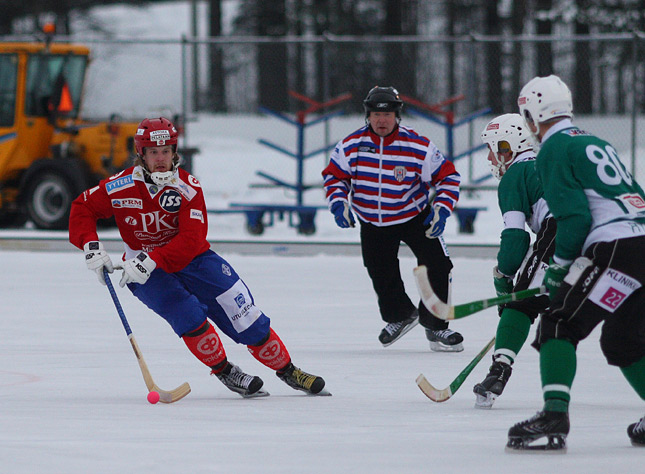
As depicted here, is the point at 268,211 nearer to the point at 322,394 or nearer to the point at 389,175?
the point at 389,175

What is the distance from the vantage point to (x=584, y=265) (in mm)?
4156

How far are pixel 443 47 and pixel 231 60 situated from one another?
399 cm

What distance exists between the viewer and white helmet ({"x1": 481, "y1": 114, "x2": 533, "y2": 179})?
5.29m

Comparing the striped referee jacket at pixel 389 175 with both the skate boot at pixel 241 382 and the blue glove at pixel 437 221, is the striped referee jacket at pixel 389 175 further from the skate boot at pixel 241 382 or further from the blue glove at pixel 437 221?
the skate boot at pixel 241 382

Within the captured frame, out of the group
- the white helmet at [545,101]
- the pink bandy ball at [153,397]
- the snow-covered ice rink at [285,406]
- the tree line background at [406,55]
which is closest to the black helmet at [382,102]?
the snow-covered ice rink at [285,406]

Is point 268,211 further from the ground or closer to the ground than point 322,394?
closer to the ground

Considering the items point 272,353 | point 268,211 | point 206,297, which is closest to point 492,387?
point 272,353

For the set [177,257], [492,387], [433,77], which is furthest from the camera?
[433,77]

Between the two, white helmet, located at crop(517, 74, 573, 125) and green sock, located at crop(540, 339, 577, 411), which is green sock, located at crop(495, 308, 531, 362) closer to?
green sock, located at crop(540, 339, 577, 411)

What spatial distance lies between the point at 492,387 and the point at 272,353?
1.02 metres

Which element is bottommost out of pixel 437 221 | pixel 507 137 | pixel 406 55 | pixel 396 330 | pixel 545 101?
pixel 396 330

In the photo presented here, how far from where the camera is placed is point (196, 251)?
5.31 m

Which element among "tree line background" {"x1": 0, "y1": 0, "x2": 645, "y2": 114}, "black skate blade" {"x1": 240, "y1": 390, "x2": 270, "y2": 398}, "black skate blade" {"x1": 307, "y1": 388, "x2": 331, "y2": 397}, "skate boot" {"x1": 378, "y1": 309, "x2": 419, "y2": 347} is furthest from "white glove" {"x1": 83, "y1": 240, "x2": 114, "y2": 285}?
"tree line background" {"x1": 0, "y1": 0, "x2": 645, "y2": 114}

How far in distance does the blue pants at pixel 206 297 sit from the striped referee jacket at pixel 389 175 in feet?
5.32
